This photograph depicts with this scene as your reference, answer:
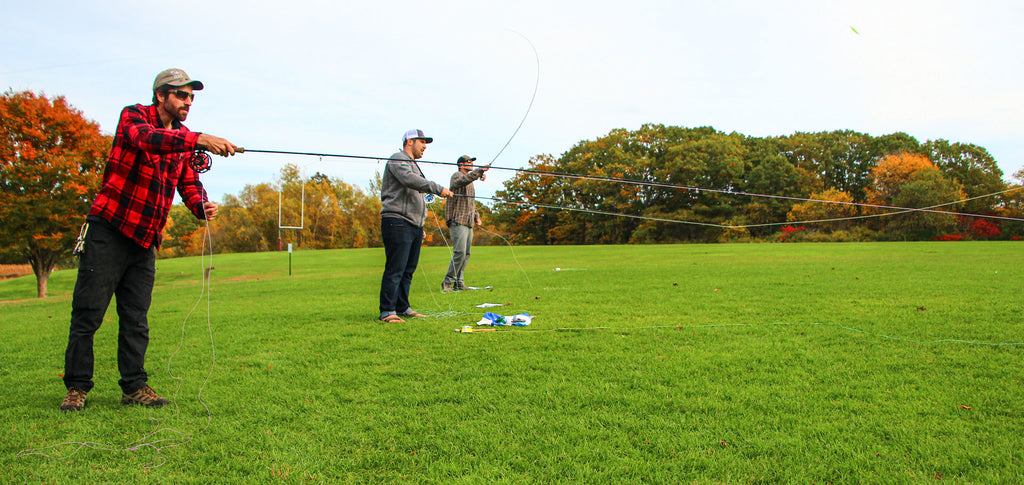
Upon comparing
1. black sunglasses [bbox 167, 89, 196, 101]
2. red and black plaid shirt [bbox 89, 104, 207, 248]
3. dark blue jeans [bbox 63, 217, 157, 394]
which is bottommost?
dark blue jeans [bbox 63, 217, 157, 394]

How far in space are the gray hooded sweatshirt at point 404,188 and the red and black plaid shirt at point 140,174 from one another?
2.63 meters

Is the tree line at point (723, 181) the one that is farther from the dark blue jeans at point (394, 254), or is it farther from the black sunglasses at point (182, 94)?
the black sunglasses at point (182, 94)

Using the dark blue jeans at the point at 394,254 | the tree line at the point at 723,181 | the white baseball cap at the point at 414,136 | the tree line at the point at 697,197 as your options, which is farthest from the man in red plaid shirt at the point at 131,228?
the tree line at the point at 723,181

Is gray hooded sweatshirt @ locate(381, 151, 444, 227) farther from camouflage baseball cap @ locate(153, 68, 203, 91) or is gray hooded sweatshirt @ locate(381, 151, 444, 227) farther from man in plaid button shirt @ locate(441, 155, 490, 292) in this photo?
man in plaid button shirt @ locate(441, 155, 490, 292)

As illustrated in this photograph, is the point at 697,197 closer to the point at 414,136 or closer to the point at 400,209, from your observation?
the point at 414,136

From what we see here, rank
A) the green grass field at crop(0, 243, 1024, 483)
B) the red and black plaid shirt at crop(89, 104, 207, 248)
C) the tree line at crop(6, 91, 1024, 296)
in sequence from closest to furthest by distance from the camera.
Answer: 1. the green grass field at crop(0, 243, 1024, 483)
2. the red and black plaid shirt at crop(89, 104, 207, 248)
3. the tree line at crop(6, 91, 1024, 296)

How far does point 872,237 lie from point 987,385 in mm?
39013

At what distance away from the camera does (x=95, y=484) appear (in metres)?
2.23

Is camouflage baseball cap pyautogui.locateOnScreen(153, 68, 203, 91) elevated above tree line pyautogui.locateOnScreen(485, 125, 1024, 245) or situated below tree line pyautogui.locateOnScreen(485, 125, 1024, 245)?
below

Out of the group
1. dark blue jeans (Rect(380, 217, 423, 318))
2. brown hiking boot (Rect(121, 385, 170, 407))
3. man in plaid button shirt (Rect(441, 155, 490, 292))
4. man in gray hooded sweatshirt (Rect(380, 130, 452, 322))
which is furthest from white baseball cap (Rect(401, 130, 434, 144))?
brown hiking boot (Rect(121, 385, 170, 407))

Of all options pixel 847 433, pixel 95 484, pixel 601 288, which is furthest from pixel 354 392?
pixel 601 288

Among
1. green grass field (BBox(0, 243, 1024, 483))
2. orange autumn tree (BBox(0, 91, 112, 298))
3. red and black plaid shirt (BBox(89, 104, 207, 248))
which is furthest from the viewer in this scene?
orange autumn tree (BBox(0, 91, 112, 298))

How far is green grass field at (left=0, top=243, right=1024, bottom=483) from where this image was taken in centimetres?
231

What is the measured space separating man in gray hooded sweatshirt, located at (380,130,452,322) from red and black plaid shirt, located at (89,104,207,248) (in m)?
2.66
